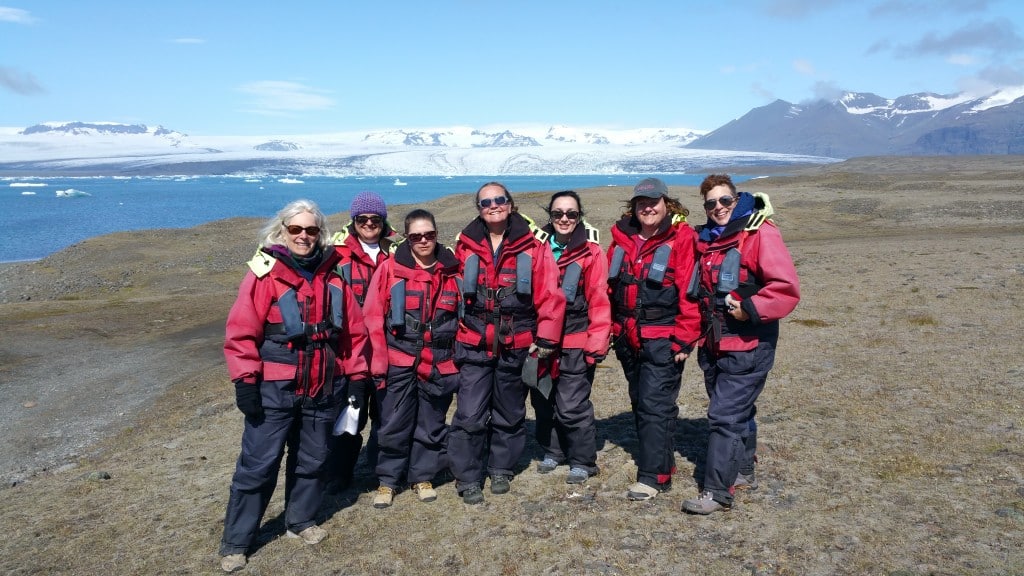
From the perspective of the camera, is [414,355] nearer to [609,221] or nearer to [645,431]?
[645,431]

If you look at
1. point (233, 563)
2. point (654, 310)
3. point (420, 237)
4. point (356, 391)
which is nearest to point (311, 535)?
point (233, 563)

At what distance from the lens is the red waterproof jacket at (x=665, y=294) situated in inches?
190

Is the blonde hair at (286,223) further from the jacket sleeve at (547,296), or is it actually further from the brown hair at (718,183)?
the brown hair at (718,183)

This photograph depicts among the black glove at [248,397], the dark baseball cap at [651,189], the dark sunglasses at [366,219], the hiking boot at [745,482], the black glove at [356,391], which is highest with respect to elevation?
the dark baseball cap at [651,189]

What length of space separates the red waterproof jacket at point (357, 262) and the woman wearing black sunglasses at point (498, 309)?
2.00 feet

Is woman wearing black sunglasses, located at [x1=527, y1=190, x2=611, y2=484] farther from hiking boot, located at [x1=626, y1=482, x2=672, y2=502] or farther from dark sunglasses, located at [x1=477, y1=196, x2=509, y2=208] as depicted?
hiking boot, located at [x1=626, y1=482, x2=672, y2=502]

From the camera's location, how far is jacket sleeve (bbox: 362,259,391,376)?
480 centimetres

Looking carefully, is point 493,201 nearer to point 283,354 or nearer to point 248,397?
point 283,354

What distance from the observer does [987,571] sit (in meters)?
3.77

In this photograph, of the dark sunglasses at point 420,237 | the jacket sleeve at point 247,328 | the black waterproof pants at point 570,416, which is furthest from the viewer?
the black waterproof pants at point 570,416

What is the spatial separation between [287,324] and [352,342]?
1.56 feet

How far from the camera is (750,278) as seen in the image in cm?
458

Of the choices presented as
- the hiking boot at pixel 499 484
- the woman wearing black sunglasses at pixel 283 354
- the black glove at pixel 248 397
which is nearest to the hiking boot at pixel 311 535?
the woman wearing black sunglasses at pixel 283 354

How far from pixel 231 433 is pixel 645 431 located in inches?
171
